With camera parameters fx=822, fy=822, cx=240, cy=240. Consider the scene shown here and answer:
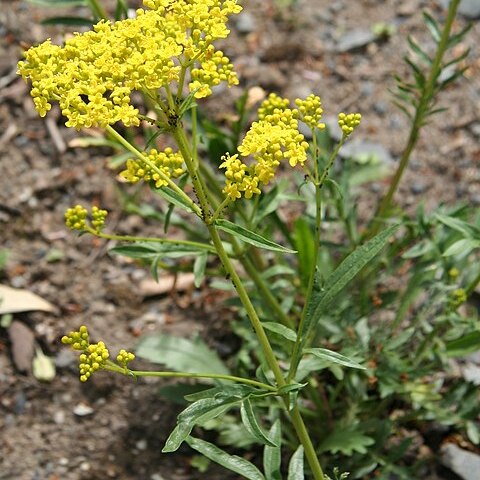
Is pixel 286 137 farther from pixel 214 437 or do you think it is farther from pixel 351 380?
pixel 214 437

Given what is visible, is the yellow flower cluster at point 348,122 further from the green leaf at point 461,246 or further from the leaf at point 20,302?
the leaf at point 20,302

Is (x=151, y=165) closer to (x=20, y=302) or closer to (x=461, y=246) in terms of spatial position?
(x=461, y=246)

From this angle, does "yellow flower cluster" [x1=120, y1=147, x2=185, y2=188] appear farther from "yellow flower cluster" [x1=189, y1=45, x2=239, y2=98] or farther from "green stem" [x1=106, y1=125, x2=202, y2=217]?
"yellow flower cluster" [x1=189, y1=45, x2=239, y2=98]

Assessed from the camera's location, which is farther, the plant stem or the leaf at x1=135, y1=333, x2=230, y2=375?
the leaf at x1=135, y1=333, x2=230, y2=375

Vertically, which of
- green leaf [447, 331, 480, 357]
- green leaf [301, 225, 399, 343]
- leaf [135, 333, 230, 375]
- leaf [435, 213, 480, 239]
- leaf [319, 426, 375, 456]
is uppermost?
green leaf [301, 225, 399, 343]

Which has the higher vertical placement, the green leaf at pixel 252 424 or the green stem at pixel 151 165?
the green stem at pixel 151 165

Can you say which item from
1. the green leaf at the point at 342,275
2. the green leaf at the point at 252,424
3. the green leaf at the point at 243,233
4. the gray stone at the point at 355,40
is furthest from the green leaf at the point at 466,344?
the gray stone at the point at 355,40

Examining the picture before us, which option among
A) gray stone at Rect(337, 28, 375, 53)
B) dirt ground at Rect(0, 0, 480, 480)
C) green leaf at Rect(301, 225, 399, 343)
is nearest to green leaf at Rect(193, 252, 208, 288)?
green leaf at Rect(301, 225, 399, 343)
